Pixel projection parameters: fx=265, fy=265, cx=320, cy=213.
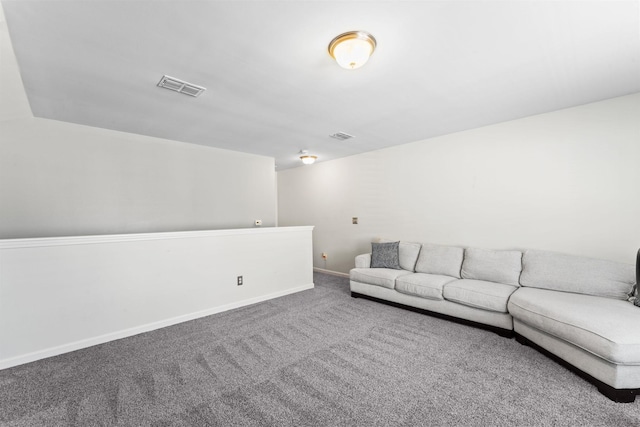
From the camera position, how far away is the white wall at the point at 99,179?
299 cm

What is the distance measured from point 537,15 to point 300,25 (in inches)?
59.2

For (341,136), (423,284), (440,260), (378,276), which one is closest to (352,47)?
(341,136)

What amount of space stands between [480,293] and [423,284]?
2.10ft

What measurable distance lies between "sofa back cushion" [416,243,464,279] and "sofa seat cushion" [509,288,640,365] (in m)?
0.95

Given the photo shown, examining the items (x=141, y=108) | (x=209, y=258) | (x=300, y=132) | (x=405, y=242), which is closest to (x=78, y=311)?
(x=209, y=258)

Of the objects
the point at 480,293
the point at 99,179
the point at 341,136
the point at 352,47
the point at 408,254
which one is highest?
the point at 341,136

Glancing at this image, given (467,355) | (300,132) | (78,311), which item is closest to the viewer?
(467,355)

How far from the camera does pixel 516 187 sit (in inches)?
137

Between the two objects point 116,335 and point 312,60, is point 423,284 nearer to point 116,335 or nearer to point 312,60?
point 312,60

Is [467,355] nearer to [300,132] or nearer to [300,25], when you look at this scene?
[300,25]

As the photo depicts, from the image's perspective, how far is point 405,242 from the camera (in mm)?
4508

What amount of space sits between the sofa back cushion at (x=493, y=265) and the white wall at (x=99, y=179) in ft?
12.5

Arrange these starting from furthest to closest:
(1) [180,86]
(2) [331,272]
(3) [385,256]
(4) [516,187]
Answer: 1. (2) [331,272]
2. (3) [385,256]
3. (4) [516,187]
4. (1) [180,86]

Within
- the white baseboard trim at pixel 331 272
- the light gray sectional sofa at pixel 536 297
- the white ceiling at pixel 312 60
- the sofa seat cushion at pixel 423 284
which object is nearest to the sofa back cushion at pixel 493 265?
the light gray sectional sofa at pixel 536 297
